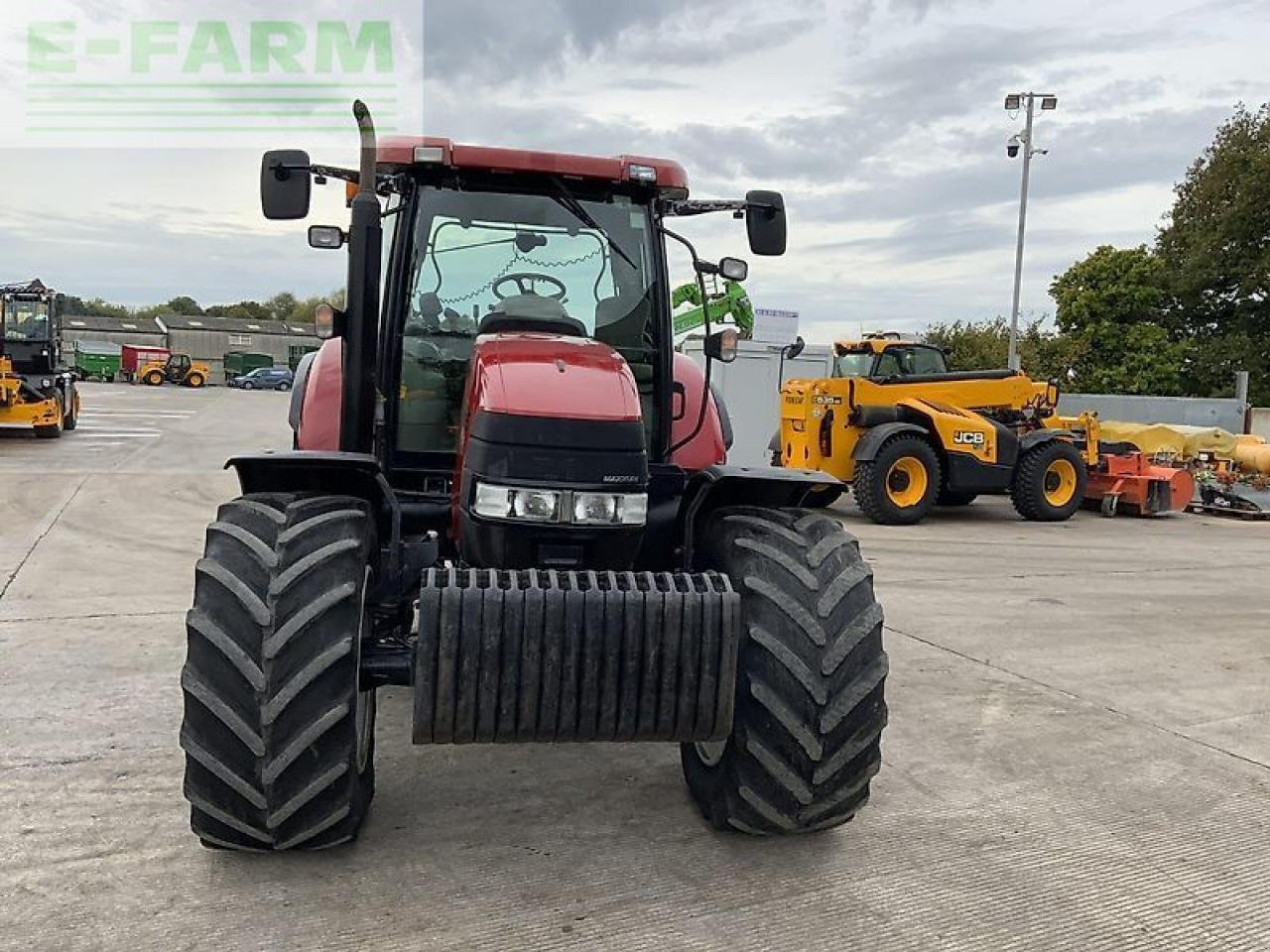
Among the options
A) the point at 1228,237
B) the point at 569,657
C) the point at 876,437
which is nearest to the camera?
the point at 569,657

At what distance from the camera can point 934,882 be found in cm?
335

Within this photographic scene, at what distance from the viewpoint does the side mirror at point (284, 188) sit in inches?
145

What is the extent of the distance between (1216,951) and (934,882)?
2.57 feet

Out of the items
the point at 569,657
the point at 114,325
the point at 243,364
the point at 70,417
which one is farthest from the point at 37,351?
the point at 114,325

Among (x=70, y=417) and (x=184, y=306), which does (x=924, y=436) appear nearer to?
(x=70, y=417)

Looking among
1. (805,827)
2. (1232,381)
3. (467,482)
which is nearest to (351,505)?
(467,482)

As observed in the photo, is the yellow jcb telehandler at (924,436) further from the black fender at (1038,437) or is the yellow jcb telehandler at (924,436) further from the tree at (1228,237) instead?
the tree at (1228,237)

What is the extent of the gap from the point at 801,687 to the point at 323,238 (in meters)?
2.37

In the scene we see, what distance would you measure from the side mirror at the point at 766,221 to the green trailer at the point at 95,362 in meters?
56.9

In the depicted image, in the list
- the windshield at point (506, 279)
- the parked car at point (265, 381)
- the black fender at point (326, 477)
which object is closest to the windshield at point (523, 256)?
the windshield at point (506, 279)

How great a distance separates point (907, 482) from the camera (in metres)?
12.9

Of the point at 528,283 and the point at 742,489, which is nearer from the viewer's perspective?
the point at 742,489

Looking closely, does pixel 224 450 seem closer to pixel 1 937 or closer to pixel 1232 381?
pixel 1 937

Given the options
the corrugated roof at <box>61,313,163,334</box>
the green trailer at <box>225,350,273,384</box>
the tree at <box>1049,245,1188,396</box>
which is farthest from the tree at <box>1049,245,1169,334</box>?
the corrugated roof at <box>61,313,163,334</box>
